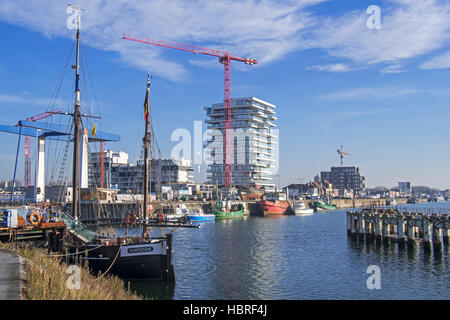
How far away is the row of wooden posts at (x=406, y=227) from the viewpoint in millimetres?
47031

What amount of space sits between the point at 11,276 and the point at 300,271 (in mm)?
24630

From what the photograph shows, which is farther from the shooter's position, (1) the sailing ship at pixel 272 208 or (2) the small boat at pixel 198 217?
(1) the sailing ship at pixel 272 208

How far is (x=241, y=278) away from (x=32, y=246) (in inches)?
656

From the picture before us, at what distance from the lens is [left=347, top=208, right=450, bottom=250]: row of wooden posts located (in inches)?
1852

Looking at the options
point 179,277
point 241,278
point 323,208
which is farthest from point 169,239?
point 323,208

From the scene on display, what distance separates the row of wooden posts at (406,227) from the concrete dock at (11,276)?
41.3 metres

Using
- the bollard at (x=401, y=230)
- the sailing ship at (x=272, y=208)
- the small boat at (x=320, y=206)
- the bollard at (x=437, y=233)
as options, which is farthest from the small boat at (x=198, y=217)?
the small boat at (x=320, y=206)

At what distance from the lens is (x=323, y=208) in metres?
172

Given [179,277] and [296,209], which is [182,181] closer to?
[296,209]

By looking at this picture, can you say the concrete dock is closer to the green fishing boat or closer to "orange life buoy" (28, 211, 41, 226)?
"orange life buoy" (28, 211, 41, 226)

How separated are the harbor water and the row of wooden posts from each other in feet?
5.16

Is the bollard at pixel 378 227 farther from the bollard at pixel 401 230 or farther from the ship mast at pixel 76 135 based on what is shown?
the ship mast at pixel 76 135

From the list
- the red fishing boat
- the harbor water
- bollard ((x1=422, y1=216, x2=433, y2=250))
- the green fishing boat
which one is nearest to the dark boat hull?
the harbor water
